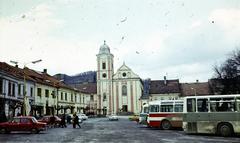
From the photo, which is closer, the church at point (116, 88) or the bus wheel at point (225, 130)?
the bus wheel at point (225, 130)

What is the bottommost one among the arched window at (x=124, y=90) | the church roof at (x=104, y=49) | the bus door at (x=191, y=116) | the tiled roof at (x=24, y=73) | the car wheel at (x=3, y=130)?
the car wheel at (x=3, y=130)

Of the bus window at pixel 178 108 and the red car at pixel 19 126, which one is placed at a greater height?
the bus window at pixel 178 108

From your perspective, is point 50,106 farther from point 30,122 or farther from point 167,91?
point 167,91

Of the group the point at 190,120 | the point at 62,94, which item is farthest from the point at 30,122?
the point at 62,94

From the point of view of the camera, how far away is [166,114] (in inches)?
1201

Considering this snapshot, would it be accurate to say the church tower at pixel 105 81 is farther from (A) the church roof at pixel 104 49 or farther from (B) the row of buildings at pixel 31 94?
(B) the row of buildings at pixel 31 94

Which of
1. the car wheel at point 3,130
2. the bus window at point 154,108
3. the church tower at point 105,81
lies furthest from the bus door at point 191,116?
the church tower at point 105,81

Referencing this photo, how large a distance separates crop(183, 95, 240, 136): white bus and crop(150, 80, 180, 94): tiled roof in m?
73.4

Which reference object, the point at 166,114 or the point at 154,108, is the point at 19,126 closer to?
the point at 154,108

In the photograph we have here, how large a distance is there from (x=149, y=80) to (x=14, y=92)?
65856 mm

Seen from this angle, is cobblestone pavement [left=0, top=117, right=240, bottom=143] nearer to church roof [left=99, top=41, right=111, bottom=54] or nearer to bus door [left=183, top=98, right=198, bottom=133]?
bus door [left=183, top=98, right=198, bottom=133]

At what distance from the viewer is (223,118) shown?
22.4 m

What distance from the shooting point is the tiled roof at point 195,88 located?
315 ft

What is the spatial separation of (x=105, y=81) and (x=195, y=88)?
26.4 metres
